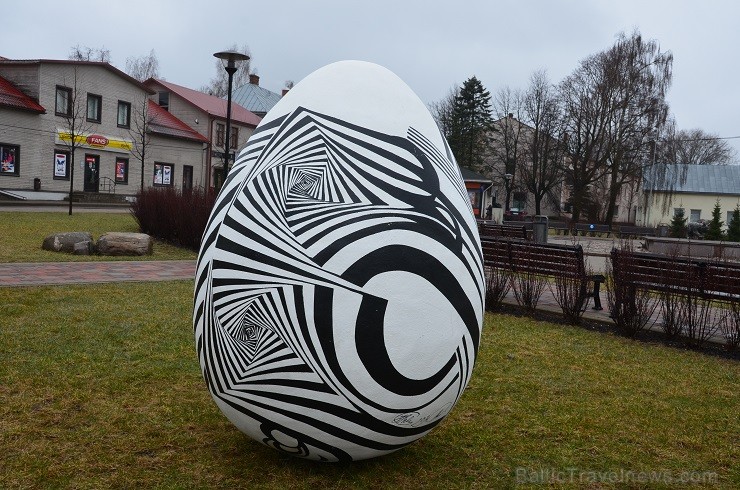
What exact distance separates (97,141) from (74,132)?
2750mm

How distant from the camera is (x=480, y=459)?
A: 4.11 meters

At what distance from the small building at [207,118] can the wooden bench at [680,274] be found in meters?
37.2

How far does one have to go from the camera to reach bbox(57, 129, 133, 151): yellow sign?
109ft

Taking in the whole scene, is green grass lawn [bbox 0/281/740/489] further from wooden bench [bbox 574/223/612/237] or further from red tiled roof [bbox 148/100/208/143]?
red tiled roof [bbox 148/100/208/143]

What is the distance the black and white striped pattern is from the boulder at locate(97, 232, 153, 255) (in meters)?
11.3

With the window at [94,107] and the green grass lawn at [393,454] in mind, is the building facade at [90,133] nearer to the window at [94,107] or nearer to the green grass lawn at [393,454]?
the window at [94,107]

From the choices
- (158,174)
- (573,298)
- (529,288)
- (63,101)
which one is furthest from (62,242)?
(158,174)

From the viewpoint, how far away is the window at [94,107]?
3538 centimetres

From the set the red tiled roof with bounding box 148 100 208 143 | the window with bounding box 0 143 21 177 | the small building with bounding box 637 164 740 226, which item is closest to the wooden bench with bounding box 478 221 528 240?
the window with bounding box 0 143 21 177

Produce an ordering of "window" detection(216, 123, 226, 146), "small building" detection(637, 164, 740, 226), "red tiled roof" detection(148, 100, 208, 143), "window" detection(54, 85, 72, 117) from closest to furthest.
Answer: "window" detection(54, 85, 72, 117) → "red tiled roof" detection(148, 100, 208, 143) → "window" detection(216, 123, 226, 146) → "small building" detection(637, 164, 740, 226)

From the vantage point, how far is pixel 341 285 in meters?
3.32

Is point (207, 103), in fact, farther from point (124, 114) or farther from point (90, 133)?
point (90, 133)

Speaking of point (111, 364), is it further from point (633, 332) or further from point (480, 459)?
point (633, 332)

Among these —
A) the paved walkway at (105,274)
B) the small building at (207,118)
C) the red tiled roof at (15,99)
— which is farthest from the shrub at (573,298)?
the small building at (207,118)
